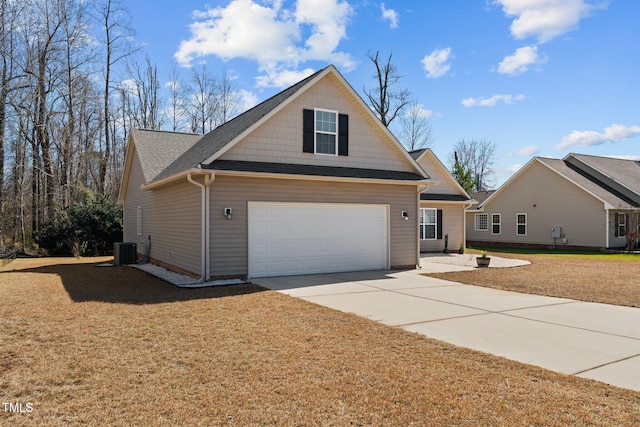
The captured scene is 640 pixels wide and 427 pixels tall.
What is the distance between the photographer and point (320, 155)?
45.5ft

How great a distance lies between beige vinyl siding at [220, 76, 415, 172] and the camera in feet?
42.4

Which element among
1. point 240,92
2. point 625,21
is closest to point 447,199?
point 625,21

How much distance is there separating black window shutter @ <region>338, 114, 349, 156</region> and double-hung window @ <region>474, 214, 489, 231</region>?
21.2 metres

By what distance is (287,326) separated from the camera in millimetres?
7066

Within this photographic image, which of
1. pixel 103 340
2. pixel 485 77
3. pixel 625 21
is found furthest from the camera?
pixel 485 77

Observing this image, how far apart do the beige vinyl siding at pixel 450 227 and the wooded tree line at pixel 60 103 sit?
18.0 metres

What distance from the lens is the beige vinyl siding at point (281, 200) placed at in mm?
11914

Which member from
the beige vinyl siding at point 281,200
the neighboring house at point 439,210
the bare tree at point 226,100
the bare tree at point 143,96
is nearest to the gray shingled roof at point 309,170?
the beige vinyl siding at point 281,200

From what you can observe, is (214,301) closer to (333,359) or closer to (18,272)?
(333,359)

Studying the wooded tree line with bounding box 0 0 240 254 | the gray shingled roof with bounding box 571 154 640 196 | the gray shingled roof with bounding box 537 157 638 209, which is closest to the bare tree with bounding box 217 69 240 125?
the wooded tree line with bounding box 0 0 240 254

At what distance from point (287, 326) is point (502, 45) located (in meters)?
13.8

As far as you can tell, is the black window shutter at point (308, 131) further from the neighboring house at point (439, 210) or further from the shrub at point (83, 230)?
the shrub at point (83, 230)

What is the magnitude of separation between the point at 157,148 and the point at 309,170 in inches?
357

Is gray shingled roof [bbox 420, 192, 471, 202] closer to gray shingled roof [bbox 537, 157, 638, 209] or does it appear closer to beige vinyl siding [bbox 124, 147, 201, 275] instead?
gray shingled roof [bbox 537, 157, 638, 209]
